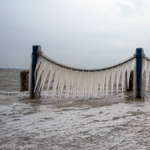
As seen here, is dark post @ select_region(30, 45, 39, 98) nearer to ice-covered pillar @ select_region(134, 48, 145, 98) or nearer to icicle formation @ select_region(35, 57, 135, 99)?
icicle formation @ select_region(35, 57, 135, 99)

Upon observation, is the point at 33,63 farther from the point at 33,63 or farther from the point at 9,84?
the point at 9,84

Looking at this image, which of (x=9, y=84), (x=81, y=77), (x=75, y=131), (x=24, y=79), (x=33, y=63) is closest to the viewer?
(x=75, y=131)

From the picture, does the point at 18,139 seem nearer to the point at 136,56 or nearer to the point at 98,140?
the point at 98,140

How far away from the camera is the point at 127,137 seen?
1.93m

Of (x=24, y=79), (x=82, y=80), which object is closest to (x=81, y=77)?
(x=82, y=80)

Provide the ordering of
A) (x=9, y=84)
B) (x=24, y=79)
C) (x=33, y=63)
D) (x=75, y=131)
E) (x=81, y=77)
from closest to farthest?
(x=75, y=131)
(x=81, y=77)
(x=33, y=63)
(x=24, y=79)
(x=9, y=84)

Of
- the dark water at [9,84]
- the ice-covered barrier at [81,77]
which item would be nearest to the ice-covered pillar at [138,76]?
the ice-covered barrier at [81,77]

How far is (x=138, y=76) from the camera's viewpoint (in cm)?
463

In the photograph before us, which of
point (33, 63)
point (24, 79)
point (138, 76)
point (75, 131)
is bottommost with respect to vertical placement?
point (75, 131)

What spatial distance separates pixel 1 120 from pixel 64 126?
0.89m

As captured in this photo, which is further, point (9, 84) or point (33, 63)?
point (9, 84)

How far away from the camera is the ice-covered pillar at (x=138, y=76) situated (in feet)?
14.8

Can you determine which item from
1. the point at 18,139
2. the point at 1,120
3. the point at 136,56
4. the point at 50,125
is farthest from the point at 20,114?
the point at 136,56

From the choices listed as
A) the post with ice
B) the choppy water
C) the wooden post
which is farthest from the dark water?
the choppy water
